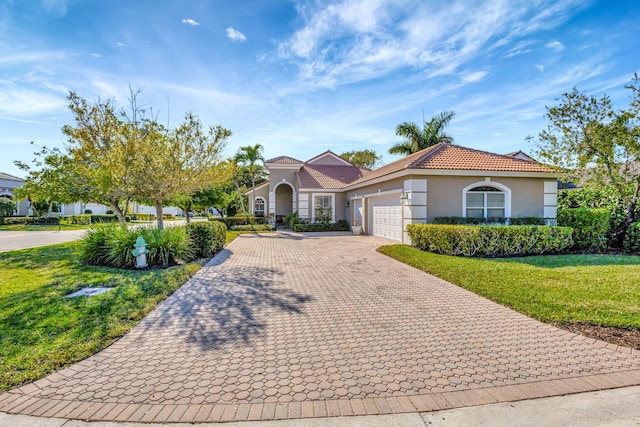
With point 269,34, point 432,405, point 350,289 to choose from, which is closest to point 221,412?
point 432,405

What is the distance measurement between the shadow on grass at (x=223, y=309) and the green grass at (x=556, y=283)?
4.11 meters

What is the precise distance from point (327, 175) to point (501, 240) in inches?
677

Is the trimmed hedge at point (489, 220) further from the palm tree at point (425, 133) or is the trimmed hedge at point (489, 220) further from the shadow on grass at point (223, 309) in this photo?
the palm tree at point (425, 133)

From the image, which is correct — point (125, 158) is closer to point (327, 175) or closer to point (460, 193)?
point (460, 193)

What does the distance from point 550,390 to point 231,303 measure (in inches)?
197

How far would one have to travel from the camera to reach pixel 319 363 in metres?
3.70

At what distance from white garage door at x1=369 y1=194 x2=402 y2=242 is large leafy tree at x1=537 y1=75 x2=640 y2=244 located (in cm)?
694

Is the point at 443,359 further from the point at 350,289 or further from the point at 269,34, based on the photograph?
the point at 269,34

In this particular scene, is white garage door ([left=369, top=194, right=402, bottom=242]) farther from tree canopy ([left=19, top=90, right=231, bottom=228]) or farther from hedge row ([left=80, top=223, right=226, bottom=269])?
hedge row ([left=80, top=223, right=226, bottom=269])

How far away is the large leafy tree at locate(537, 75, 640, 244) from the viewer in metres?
11.8

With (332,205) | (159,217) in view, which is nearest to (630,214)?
(332,205)

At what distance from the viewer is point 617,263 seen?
368 inches

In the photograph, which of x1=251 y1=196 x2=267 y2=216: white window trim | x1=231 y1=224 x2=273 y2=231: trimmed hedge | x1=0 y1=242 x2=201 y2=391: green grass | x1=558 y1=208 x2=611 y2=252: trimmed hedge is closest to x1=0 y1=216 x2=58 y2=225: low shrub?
x1=251 y1=196 x2=267 y2=216: white window trim

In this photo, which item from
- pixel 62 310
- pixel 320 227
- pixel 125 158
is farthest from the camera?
pixel 320 227
